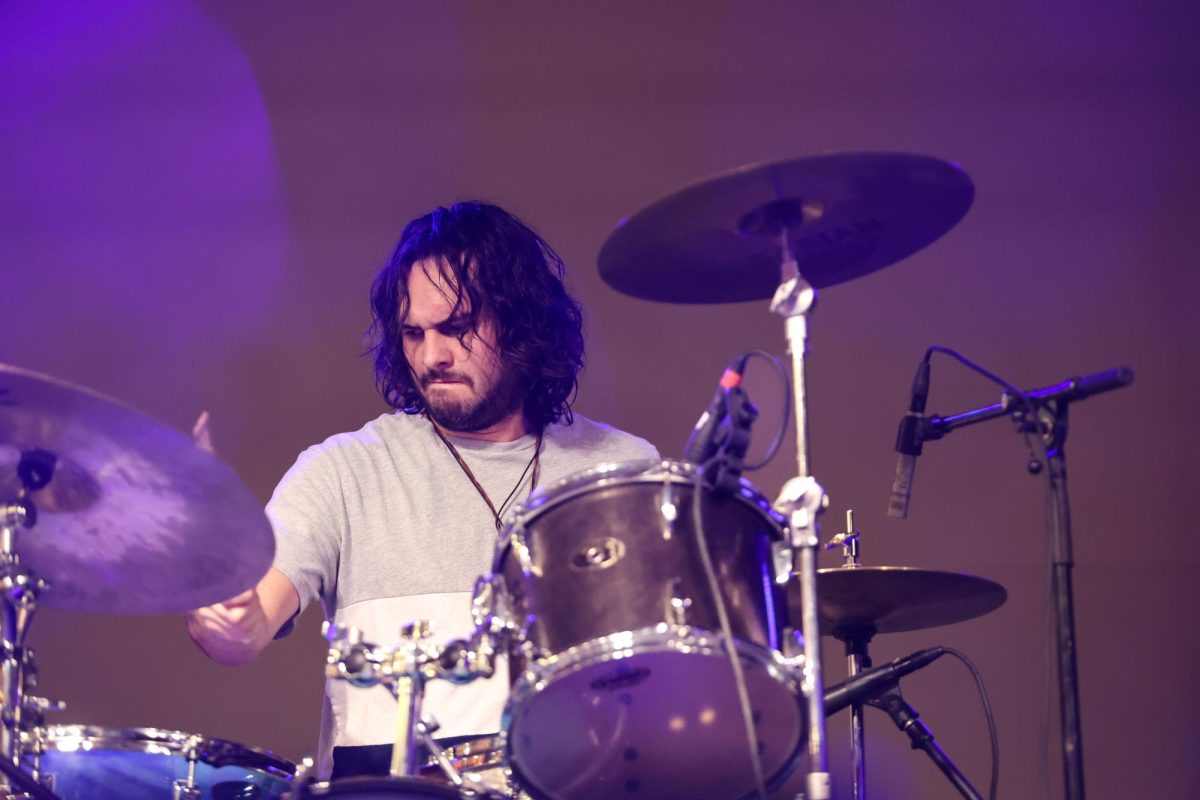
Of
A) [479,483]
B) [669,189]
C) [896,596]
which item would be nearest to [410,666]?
[479,483]

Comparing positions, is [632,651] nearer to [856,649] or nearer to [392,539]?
[392,539]

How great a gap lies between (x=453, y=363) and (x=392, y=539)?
0.42 metres

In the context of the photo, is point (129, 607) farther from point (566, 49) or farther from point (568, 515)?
point (566, 49)

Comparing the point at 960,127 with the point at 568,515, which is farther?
the point at 960,127

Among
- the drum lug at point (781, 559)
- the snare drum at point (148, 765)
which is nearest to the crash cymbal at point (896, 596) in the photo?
the drum lug at point (781, 559)

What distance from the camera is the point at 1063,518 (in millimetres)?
1998

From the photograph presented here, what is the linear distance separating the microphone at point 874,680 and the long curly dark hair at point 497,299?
0.85 meters

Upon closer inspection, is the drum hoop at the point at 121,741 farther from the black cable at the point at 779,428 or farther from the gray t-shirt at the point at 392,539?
the black cable at the point at 779,428

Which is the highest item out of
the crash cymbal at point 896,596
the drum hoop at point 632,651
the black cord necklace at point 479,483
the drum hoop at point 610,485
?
the black cord necklace at point 479,483

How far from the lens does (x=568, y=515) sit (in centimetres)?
181

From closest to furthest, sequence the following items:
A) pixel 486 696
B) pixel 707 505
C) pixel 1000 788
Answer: pixel 707 505 → pixel 486 696 → pixel 1000 788

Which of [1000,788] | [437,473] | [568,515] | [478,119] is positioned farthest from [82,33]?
[1000,788]

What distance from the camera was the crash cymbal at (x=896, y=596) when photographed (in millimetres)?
2586

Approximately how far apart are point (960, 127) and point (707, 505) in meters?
2.47
